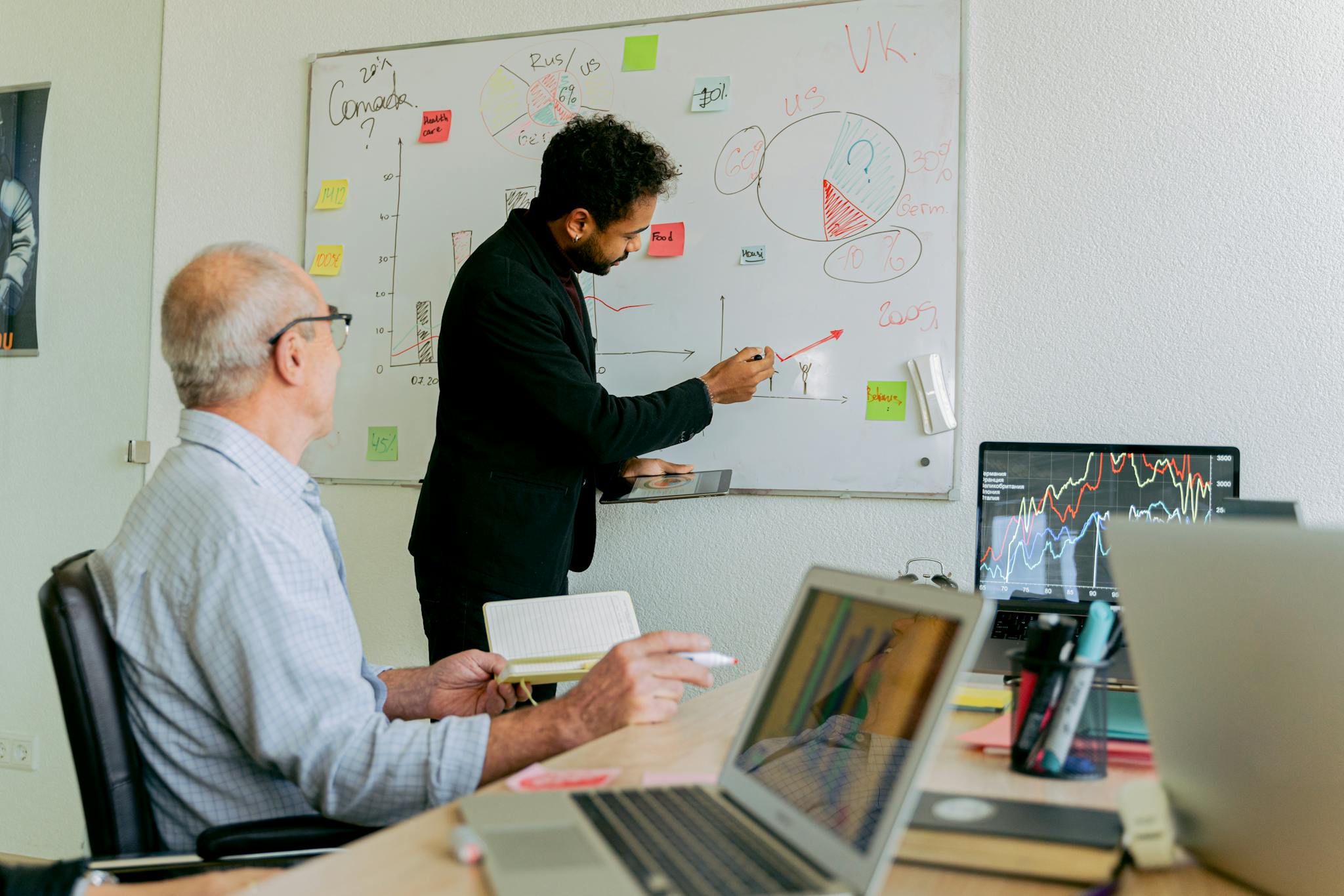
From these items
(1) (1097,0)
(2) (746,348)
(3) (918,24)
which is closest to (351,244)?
(2) (746,348)

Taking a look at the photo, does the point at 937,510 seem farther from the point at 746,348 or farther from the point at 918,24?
the point at 918,24

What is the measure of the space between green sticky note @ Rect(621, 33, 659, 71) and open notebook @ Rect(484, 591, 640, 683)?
148 cm

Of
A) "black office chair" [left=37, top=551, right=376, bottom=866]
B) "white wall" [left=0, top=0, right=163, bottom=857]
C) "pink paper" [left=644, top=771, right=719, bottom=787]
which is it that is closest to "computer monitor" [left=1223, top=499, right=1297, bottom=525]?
"pink paper" [left=644, top=771, right=719, bottom=787]

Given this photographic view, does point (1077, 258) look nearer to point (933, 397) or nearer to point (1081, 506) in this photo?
point (933, 397)

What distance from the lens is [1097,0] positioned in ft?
7.40

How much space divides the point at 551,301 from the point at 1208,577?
5.04 ft

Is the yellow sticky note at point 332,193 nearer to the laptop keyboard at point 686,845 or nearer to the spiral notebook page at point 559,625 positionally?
the spiral notebook page at point 559,625

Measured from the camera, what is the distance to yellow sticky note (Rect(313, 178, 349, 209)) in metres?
2.85

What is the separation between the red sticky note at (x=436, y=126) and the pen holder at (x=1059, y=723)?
215 centimetres

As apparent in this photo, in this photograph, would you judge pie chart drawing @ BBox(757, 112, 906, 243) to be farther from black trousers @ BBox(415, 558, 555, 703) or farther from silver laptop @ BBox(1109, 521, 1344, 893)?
silver laptop @ BBox(1109, 521, 1344, 893)

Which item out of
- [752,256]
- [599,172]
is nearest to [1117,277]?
[752,256]

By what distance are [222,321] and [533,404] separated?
836 mm

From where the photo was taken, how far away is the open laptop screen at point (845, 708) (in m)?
0.78

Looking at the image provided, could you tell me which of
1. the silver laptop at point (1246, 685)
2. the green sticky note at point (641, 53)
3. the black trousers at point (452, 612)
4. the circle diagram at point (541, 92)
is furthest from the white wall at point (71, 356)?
the silver laptop at point (1246, 685)
